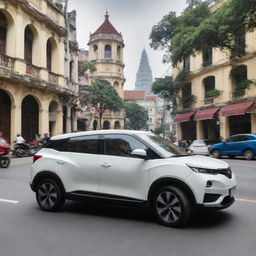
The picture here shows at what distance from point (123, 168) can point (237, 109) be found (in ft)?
69.5

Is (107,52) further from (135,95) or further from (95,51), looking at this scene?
(135,95)

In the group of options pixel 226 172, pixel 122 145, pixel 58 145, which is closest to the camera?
pixel 226 172

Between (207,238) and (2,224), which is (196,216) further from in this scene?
(2,224)

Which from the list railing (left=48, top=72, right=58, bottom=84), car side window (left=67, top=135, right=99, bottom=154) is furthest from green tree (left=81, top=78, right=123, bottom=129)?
car side window (left=67, top=135, right=99, bottom=154)

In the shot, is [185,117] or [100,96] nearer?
[185,117]

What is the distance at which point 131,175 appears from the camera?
5.19 meters

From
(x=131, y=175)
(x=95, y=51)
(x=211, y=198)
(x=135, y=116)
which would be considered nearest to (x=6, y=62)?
(x=131, y=175)

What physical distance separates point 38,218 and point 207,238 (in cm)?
301

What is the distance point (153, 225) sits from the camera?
4926 mm

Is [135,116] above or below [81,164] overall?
above

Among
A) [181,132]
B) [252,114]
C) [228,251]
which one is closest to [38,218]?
[228,251]

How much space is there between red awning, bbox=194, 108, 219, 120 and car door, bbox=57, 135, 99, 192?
76.4 feet

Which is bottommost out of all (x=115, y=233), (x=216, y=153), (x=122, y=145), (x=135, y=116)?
(x=115, y=233)

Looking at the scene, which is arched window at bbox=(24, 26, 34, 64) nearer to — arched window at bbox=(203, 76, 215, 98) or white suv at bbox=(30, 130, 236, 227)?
arched window at bbox=(203, 76, 215, 98)
